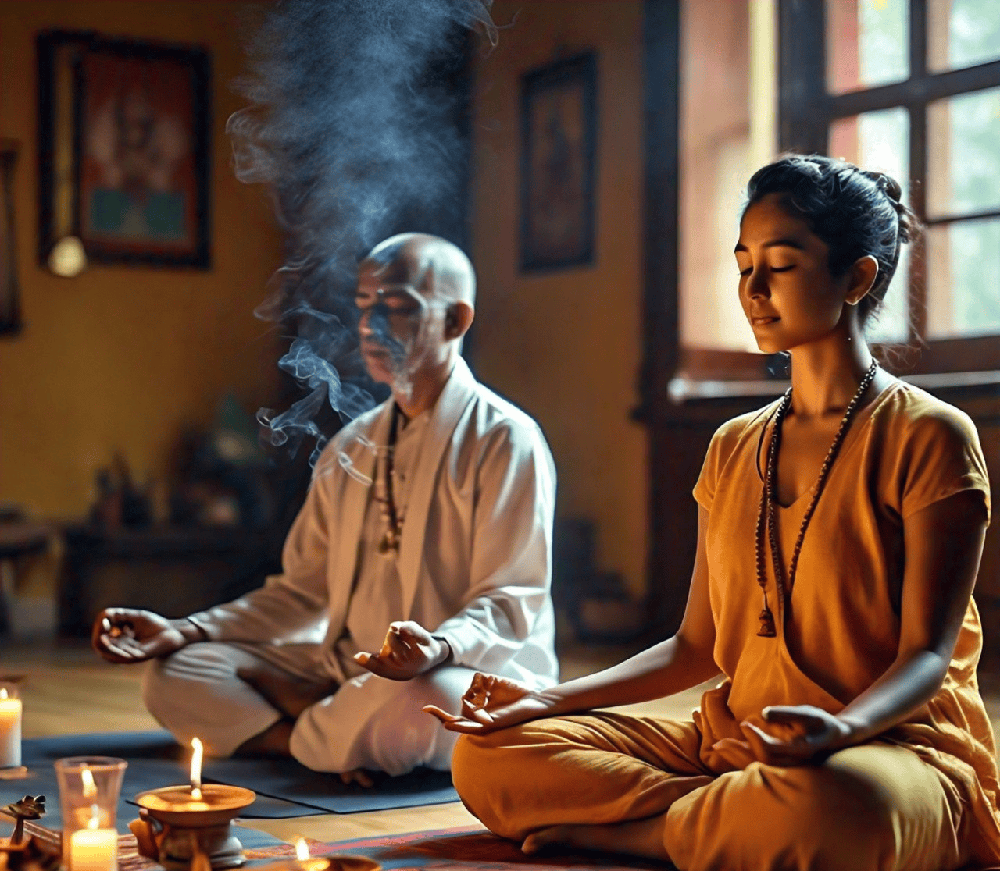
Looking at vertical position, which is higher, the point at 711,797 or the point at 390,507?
the point at 390,507

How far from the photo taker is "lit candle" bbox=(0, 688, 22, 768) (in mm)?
3088

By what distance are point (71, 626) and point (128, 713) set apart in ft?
7.34

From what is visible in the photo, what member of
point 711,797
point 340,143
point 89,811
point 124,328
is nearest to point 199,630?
point 89,811

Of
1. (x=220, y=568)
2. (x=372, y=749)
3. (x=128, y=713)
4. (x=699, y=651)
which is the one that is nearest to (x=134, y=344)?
(x=220, y=568)

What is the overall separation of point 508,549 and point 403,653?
1.69ft

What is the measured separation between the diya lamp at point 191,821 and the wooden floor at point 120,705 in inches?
16.0

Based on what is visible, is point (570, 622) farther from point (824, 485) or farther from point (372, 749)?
point (824, 485)

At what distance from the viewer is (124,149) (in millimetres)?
6566

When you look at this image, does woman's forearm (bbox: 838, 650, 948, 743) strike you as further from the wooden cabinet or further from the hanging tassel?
the wooden cabinet

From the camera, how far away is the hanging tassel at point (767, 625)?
7.47ft

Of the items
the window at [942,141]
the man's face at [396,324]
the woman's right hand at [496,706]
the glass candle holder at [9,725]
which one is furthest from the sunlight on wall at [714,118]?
the woman's right hand at [496,706]

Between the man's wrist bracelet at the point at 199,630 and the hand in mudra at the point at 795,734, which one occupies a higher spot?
the hand in mudra at the point at 795,734

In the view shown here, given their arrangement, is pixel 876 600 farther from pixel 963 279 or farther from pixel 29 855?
pixel 963 279

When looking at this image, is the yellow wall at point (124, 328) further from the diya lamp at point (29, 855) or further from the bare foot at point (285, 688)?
the diya lamp at point (29, 855)
